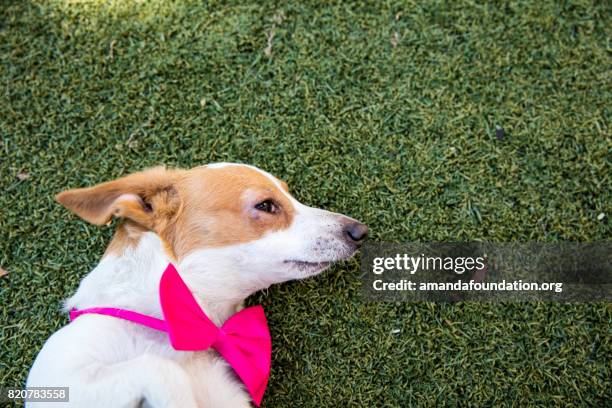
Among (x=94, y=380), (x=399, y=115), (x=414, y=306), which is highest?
(x=399, y=115)

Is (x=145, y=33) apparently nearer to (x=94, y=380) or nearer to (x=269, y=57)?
(x=269, y=57)

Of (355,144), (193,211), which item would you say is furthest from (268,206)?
(355,144)

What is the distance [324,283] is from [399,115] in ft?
4.29

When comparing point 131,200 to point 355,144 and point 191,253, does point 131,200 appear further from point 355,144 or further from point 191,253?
point 355,144

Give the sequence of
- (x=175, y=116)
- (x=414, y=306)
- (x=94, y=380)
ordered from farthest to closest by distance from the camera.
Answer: (x=175, y=116) → (x=414, y=306) → (x=94, y=380)

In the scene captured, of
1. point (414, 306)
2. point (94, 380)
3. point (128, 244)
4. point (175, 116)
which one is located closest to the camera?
point (94, 380)

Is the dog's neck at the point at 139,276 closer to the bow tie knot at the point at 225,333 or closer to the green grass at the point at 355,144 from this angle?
the bow tie knot at the point at 225,333

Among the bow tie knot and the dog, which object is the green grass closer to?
the bow tie knot

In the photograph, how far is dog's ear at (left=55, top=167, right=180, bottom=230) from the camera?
9.46 feet

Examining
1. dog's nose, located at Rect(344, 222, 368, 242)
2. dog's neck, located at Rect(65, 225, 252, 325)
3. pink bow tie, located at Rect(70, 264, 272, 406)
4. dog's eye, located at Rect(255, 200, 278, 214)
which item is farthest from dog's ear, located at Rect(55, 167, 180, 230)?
dog's nose, located at Rect(344, 222, 368, 242)

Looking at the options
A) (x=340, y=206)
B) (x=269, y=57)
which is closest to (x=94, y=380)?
(x=340, y=206)

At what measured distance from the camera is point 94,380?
267 cm
